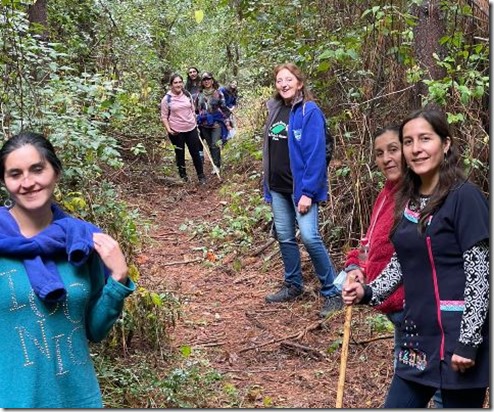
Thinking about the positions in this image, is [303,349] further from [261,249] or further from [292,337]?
[261,249]

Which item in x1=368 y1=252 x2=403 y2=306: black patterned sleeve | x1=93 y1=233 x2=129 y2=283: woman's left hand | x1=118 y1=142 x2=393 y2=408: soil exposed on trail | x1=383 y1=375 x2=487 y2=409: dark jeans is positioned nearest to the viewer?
x1=93 y1=233 x2=129 y2=283: woman's left hand

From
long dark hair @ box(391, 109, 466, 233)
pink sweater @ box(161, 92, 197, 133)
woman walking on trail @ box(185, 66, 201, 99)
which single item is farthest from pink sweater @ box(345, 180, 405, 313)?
woman walking on trail @ box(185, 66, 201, 99)

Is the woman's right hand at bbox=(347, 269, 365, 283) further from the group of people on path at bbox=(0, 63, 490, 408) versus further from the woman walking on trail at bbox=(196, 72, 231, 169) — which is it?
the woman walking on trail at bbox=(196, 72, 231, 169)

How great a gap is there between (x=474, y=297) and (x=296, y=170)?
3054mm

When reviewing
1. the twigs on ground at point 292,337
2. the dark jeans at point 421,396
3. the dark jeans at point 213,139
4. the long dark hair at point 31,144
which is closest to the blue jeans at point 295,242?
the twigs on ground at point 292,337

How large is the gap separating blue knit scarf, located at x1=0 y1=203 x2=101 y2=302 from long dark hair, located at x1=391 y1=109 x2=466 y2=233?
4.30ft

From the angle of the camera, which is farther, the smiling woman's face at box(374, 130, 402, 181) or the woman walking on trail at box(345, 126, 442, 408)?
the smiling woman's face at box(374, 130, 402, 181)

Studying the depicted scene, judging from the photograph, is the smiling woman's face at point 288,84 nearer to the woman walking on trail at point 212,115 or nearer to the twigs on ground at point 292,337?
the twigs on ground at point 292,337

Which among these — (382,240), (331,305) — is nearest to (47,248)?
(382,240)

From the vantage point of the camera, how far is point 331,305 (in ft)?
18.3

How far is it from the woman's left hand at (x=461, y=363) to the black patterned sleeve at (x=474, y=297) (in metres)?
0.01

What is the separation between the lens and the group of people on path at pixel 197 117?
1116 cm

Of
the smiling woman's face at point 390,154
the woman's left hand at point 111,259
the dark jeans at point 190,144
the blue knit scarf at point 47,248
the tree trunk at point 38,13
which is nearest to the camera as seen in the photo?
the blue knit scarf at point 47,248

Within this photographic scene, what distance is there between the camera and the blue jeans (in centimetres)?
550
